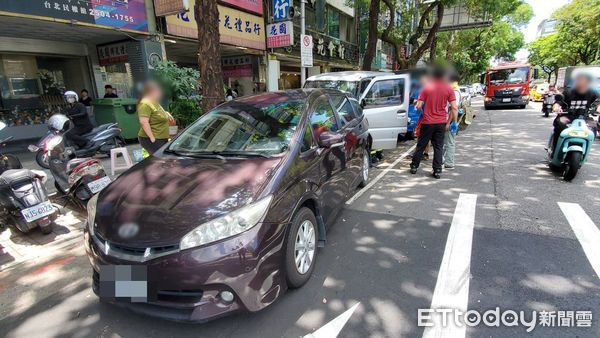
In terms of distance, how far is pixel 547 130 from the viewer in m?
10.4

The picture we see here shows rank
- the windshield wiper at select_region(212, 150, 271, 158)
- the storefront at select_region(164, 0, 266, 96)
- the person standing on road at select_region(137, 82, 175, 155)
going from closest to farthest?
1. the windshield wiper at select_region(212, 150, 271, 158)
2. the person standing on road at select_region(137, 82, 175, 155)
3. the storefront at select_region(164, 0, 266, 96)

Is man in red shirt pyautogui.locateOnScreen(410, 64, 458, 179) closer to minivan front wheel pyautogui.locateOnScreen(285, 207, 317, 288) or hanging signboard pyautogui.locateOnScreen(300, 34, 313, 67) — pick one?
minivan front wheel pyautogui.locateOnScreen(285, 207, 317, 288)

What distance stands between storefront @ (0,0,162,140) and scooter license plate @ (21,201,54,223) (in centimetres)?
421

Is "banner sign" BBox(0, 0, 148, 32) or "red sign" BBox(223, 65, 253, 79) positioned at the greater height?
"banner sign" BBox(0, 0, 148, 32)

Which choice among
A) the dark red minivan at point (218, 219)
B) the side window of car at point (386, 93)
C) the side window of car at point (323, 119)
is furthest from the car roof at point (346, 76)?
the dark red minivan at point (218, 219)

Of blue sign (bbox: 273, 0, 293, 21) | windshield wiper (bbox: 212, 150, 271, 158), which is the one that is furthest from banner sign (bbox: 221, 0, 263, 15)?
A: windshield wiper (bbox: 212, 150, 271, 158)

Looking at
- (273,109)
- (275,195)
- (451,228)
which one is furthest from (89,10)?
(451,228)

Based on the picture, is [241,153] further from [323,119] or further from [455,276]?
[455,276]

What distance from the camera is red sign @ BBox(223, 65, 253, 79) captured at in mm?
14023

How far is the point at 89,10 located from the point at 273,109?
6862mm

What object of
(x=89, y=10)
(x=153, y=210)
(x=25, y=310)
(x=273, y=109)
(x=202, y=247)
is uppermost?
(x=89, y=10)

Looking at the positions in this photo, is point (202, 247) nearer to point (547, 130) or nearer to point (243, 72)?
point (547, 130)

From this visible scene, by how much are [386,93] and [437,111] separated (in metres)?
2.03

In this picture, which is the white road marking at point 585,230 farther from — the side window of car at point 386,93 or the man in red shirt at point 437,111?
the side window of car at point 386,93
